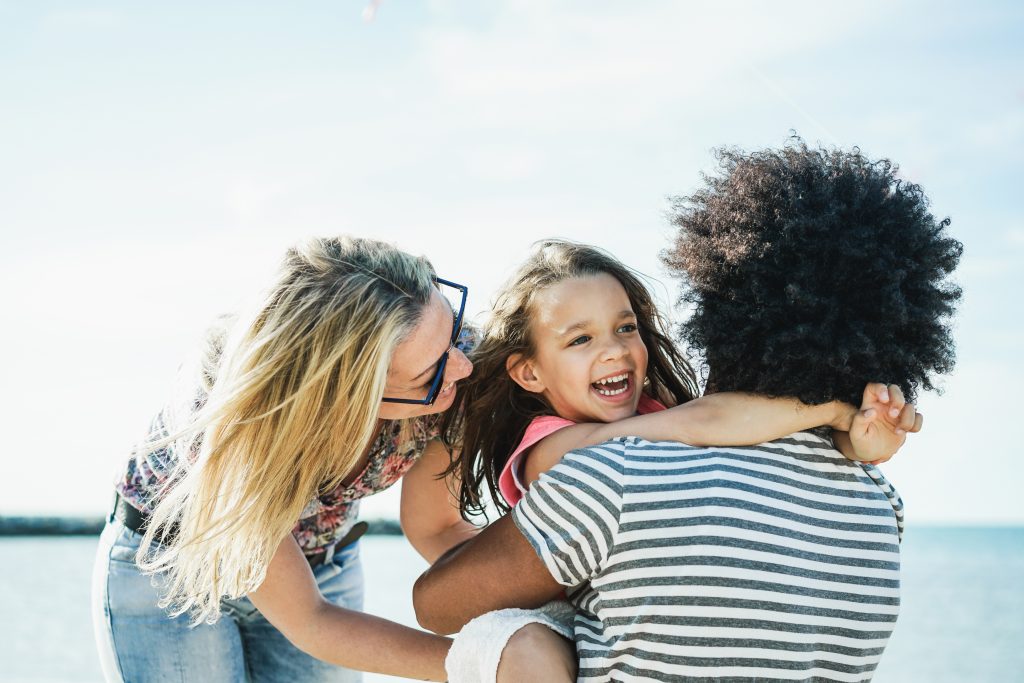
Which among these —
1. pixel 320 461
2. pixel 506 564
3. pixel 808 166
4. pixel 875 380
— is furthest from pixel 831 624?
pixel 320 461

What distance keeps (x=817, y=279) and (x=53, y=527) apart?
118 feet

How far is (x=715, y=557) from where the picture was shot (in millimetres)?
1630

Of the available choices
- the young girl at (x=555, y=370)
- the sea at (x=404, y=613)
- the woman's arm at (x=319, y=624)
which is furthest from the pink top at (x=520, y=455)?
the sea at (x=404, y=613)

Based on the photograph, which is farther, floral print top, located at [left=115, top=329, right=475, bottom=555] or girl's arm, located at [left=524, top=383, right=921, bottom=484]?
floral print top, located at [left=115, top=329, right=475, bottom=555]

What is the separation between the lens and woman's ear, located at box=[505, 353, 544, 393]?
2637 millimetres

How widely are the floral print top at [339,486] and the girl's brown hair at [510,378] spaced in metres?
0.11

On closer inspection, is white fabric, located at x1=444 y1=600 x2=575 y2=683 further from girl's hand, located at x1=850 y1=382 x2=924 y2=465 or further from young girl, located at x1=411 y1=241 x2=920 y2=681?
girl's hand, located at x1=850 y1=382 x2=924 y2=465

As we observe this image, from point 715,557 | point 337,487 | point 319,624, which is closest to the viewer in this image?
point 715,557

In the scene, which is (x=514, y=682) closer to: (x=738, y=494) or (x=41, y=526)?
(x=738, y=494)

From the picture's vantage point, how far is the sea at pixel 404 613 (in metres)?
10.5

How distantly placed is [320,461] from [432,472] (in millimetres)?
639

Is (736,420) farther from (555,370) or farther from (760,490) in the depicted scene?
(555,370)

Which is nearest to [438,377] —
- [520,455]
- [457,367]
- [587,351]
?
[457,367]

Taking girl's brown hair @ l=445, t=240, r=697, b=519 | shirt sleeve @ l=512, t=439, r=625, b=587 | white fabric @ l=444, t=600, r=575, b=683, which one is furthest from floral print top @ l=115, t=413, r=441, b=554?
shirt sleeve @ l=512, t=439, r=625, b=587
